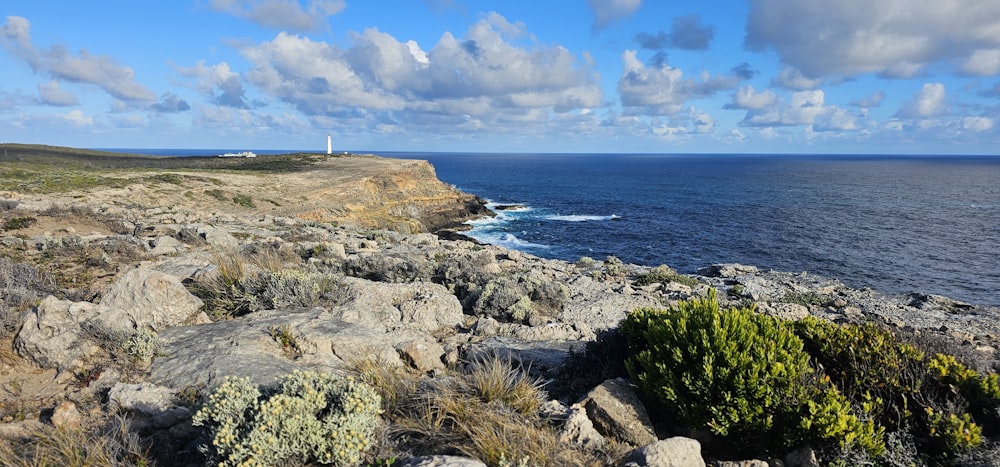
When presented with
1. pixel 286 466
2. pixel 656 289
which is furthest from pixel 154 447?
pixel 656 289

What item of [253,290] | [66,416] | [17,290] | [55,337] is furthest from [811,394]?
[17,290]

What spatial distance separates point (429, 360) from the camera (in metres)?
7.01

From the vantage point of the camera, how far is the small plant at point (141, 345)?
6.48 m

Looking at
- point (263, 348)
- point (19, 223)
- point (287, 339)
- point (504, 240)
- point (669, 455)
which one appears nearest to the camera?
point (669, 455)

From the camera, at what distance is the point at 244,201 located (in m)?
36.9

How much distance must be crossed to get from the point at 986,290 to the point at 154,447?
4025cm

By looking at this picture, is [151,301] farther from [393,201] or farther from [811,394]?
[393,201]

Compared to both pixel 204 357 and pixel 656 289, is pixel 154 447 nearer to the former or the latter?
pixel 204 357

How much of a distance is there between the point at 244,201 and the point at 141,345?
111 ft

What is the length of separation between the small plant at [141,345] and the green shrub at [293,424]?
2563 millimetres

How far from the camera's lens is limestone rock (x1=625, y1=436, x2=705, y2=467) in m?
4.34

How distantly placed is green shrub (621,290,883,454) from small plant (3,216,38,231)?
816 inches

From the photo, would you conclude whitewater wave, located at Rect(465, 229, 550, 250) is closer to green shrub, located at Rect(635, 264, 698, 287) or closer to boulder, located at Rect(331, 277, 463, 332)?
green shrub, located at Rect(635, 264, 698, 287)

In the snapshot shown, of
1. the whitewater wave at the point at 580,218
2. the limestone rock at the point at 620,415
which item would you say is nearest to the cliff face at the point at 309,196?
the whitewater wave at the point at 580,218
